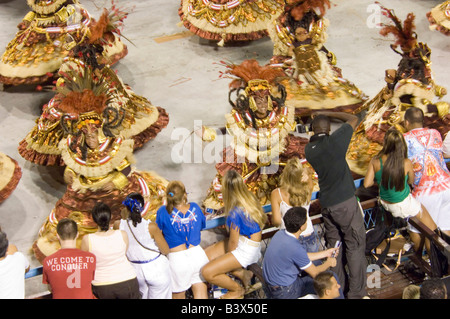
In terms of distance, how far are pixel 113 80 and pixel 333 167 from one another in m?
3.36

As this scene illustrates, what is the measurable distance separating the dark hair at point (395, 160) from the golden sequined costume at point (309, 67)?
8.43ft

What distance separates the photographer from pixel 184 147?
8.08 meters

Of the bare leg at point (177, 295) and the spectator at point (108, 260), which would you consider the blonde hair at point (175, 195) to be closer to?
the spectator at point (108, 260)

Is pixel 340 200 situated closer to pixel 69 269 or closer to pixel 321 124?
pixel 321 124

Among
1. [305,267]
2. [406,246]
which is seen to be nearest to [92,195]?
[305,267]

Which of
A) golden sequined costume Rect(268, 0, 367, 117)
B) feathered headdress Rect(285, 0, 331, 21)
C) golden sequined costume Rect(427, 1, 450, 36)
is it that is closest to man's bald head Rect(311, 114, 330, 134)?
golden sequined costume Rect(268, 0, 367, 117)

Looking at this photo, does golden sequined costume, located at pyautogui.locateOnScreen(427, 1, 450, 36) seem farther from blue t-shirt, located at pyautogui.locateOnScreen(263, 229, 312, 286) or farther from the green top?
blue t-shirt, located at pyautogui.locateOnScreen(263, 229, 312, 286)

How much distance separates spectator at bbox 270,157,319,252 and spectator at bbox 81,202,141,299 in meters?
1.25

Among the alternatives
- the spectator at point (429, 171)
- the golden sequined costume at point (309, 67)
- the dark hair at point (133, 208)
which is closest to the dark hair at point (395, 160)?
the spectator at point (429, 171)

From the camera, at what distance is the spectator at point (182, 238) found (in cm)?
518

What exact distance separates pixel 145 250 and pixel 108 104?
2.81 meters

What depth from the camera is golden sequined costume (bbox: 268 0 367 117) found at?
7.98 metres

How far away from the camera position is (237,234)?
208 inches

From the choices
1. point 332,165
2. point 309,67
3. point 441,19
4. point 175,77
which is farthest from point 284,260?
point 441,19
